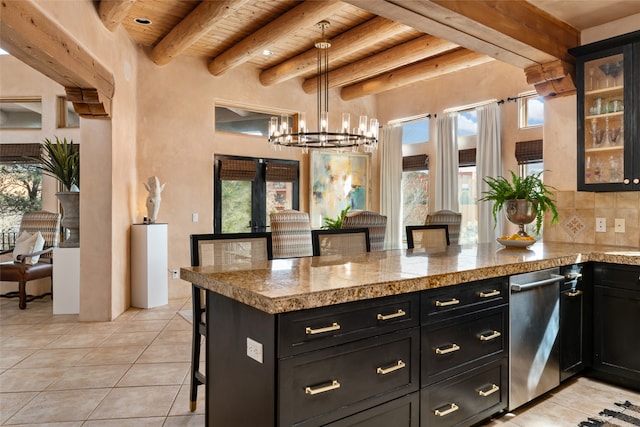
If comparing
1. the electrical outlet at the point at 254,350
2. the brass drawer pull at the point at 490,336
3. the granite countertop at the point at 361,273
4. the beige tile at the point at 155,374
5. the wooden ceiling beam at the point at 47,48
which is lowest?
the beige tile at the point at 155,374

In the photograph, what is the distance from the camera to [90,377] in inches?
120

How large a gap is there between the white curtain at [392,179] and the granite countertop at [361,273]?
14.0 ft

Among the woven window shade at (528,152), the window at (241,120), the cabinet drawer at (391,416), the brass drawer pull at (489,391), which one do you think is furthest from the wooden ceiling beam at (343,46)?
the cabinet drawer at (391,416)

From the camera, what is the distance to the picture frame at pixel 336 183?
7031 mm

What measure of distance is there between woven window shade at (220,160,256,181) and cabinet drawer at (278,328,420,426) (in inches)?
189

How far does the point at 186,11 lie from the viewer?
14.5 feet

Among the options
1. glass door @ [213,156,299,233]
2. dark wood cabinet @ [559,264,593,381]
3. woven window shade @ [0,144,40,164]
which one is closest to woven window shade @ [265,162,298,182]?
glass door @ [213,156,299,233]

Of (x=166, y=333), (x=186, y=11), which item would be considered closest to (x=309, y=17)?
(x=186, y=11)

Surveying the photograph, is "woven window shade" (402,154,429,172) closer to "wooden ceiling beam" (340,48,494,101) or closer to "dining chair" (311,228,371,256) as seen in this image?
"wooden ceiling beam" (340,48,494,101)

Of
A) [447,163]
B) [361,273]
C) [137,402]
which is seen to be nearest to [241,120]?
[447,163]

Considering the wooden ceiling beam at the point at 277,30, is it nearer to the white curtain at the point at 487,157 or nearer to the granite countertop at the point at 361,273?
the granite countertop at the point at 361,273

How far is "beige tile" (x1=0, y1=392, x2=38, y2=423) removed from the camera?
8.17 ft

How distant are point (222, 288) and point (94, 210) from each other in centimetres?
349

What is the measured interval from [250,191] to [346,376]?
5099mm
